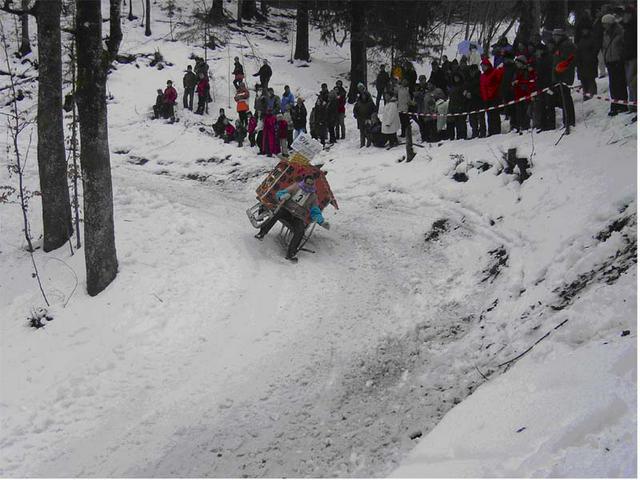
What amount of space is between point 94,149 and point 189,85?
46.0 ft

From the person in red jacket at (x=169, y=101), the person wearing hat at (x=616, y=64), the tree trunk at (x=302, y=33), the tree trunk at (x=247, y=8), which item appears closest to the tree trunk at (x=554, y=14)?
the tree trunk at (x=302, y=33)

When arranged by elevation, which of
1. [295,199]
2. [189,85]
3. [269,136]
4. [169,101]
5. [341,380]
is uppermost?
[189,85]

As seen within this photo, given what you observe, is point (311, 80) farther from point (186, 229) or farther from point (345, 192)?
point (186, 229)

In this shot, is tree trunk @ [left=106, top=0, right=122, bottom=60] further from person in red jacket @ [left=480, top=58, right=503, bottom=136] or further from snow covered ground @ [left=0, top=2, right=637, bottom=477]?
person in red jacket @ [left=480, top=58, right=503, bottom=136]

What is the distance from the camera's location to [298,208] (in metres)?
10.6

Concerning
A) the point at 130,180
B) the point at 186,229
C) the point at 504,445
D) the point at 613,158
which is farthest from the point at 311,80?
the point at 504,445

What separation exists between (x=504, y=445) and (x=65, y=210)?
8.81m

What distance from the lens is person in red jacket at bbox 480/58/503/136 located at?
42.8 feet

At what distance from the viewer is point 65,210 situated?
10711 millimetres

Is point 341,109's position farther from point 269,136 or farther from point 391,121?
point 391,121

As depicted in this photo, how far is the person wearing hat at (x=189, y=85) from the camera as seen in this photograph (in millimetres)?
21364

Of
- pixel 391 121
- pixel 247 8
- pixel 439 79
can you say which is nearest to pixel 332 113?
pixel 391 121

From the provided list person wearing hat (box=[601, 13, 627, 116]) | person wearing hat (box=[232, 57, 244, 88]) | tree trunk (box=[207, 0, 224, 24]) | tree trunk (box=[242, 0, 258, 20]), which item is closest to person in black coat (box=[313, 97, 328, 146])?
person wearing hat (box=[232, 57, 244, 88])

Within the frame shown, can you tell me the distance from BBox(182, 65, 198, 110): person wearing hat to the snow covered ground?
30.6 feet
